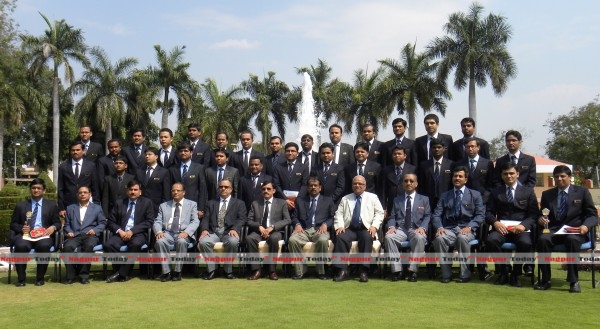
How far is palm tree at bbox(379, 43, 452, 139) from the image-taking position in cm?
3123

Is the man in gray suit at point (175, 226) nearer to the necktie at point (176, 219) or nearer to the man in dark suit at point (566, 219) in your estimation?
the necktie at point (176, 219)

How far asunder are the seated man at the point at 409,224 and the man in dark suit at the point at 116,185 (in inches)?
141

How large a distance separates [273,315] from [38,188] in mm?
4176

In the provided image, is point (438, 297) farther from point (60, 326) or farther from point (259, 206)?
point (60, 326)

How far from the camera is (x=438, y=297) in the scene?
20.2 feet

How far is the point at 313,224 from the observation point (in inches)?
307

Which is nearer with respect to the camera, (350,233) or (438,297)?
(438,297)

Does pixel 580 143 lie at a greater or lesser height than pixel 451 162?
greater

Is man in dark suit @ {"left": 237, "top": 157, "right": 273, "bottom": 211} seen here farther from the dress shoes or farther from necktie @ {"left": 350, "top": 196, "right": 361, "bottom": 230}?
the dress shoes

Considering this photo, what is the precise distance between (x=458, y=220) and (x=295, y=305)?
8.62 ft

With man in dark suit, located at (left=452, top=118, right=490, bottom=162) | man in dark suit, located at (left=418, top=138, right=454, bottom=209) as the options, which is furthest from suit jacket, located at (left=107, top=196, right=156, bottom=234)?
man in dark suit, located at (left=452, top=118, right=490, bottom=162)

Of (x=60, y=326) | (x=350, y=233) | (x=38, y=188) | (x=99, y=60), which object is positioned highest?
(x=99, y=60)

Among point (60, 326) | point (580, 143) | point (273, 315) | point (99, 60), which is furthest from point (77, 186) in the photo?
point (580, 143)

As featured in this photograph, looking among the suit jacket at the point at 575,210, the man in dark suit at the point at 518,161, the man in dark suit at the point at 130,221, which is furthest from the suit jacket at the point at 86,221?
the suit jacket at the point at 575,210
